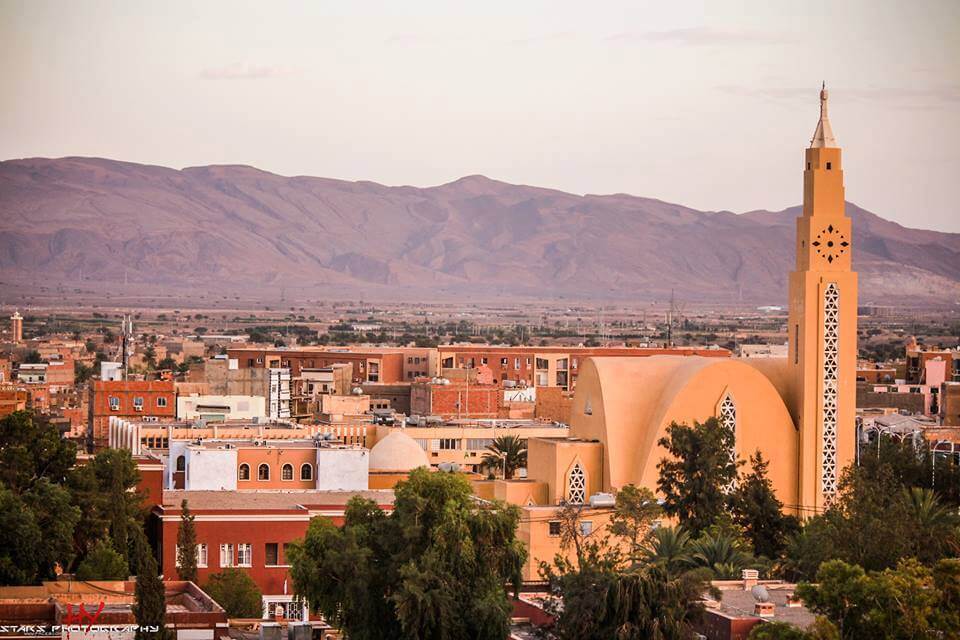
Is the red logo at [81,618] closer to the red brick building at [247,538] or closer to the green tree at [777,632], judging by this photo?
the green tree at [777,632]

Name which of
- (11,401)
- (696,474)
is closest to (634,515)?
(696,474)

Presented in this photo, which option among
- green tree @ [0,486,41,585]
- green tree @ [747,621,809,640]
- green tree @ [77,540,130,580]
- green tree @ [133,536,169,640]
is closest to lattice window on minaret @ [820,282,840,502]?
green tree @ [77,540,130,580]

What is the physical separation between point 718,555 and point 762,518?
8.89m

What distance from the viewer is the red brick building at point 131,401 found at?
8200cm

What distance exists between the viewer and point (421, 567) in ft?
130

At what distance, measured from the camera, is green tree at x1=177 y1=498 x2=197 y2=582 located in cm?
5103

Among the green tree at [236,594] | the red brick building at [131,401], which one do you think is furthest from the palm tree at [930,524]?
the red brick building at [131,401]

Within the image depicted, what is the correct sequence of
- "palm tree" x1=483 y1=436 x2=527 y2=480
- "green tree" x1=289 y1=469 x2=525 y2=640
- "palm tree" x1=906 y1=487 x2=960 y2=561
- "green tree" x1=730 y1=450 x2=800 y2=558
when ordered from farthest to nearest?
"palm tree" x1=483 y1=436 x2=527 y2=480 < "green tree" x1=730 y1=450 x2=800 y2=558 < "palm tree" x1=906 y1=487 x2=960 y2=561 < "green tree" x1=289 y1=469 x2=525 y2=640

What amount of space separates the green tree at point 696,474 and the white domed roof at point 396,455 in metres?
9.08

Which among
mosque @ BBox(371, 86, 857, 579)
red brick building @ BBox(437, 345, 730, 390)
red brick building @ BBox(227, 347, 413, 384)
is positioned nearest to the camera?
mosque @ BBox(371, 86, 857, 579)

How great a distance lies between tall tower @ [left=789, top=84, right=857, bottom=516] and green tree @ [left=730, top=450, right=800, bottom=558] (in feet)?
16.2

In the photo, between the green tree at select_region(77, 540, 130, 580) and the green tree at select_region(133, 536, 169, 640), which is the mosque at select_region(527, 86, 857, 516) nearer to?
the green tree at select_region(77, 540, 130, 580)

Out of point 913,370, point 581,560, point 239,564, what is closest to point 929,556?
point 581,560

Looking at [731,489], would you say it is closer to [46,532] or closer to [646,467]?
[646,467]
